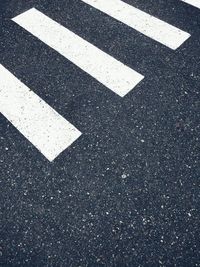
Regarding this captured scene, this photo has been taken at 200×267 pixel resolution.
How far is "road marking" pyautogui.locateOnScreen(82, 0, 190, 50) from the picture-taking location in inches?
175

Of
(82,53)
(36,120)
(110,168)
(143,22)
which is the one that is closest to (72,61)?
(82,53)

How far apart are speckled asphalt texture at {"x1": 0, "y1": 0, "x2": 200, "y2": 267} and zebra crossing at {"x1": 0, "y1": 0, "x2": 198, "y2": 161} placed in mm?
97

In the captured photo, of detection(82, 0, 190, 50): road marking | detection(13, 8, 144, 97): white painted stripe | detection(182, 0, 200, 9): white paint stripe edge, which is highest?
detection(182, 0, 200, 9): white paint stripe edge

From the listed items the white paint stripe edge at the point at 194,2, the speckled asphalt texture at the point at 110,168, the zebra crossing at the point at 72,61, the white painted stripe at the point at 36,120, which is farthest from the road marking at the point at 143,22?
the white painted stripe at the point at 36,120

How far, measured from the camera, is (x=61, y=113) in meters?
3.74

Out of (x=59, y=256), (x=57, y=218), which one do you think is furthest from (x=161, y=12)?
(x=59, y=256)

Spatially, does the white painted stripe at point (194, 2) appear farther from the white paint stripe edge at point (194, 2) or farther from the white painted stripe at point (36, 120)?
the white painted stripe at point (36, 120)

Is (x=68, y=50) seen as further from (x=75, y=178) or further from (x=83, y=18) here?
(x=75, y=178)

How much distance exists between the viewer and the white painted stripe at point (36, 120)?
3.48 metres

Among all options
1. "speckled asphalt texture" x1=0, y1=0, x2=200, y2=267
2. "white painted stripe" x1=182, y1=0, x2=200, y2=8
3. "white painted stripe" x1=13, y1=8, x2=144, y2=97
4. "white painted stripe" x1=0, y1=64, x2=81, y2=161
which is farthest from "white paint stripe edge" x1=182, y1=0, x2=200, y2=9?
"white painted stripe" x1=0, y1=64, x2=81, y2=161

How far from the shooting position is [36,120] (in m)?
3.68

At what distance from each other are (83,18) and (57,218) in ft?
10.9

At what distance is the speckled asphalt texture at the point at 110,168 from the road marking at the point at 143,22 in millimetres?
122

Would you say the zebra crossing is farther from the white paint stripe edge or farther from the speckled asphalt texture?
the white paint stripe edge
